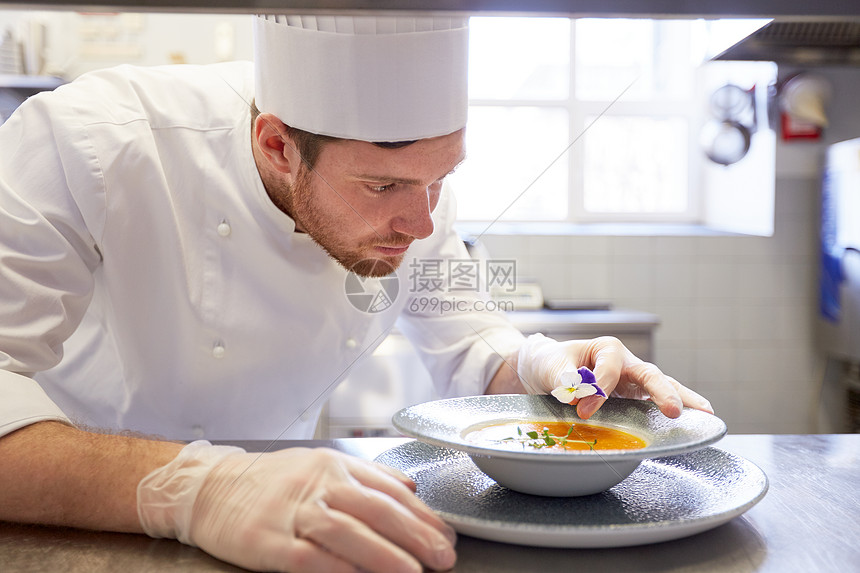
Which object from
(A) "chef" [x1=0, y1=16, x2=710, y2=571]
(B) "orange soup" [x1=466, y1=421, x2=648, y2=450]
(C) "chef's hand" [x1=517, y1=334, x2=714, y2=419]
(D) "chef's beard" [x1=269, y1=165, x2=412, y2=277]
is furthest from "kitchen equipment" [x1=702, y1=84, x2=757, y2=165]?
(B) "orange soup" [x1=466, y1=421, x2=648, y2=450]

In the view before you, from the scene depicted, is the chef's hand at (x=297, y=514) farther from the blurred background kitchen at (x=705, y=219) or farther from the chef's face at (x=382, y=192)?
the blurred background kitchen at (x=705, y=219)

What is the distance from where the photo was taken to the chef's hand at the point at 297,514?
50 cm

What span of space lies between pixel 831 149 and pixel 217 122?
2.06m

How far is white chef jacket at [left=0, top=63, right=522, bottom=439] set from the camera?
85 cm

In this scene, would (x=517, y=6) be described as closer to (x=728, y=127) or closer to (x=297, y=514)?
(x=297, y=514)

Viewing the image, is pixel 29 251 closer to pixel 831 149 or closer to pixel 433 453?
pixel 433 453

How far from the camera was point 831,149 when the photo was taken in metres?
2.32

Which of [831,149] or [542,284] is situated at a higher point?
[831,149]

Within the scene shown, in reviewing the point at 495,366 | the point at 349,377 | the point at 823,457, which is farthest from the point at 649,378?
the point at 349,377

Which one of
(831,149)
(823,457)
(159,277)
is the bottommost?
(823,457)

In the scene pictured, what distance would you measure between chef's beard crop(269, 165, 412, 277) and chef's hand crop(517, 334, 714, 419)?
0.62ft

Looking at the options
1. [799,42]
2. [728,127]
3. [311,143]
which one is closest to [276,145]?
[311,143]

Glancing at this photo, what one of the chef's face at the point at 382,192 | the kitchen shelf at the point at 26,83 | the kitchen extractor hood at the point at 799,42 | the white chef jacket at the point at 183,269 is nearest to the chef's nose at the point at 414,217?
the chef's face at the point at 382,192

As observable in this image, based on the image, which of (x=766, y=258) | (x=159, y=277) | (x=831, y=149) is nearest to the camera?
(x=159, y=277)
